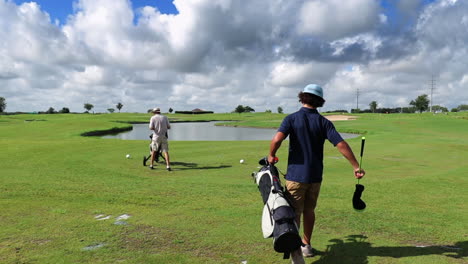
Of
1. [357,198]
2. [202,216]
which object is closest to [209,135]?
[202,216]

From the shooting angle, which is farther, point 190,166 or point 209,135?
point 209,135

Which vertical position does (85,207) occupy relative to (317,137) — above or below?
below

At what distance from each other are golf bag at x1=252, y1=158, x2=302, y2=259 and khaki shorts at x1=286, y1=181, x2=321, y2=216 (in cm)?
18

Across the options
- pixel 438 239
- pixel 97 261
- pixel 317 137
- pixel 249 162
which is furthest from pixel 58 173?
pixel 438 239

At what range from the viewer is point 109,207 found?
8398 mm

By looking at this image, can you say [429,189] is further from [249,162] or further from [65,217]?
[65,217]

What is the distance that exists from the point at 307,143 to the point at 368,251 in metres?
2.21

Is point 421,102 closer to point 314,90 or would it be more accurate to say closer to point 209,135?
point 209,135

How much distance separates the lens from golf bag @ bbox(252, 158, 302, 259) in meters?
4.66

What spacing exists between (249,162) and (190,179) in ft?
15.8

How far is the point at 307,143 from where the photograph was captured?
5.19m

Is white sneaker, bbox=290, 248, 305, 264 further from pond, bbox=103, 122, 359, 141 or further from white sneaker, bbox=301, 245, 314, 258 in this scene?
pond, bbox=103, 122, 359, 141

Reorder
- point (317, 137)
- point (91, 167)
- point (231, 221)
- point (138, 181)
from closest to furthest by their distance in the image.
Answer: point (317, 137) < point (231, 221) < point (138, 181) < point (91, 167)

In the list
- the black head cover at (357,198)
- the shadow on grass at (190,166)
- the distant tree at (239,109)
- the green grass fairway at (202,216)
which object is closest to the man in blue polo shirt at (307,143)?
the black head cover at (357,198)
